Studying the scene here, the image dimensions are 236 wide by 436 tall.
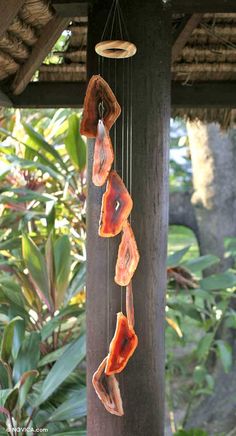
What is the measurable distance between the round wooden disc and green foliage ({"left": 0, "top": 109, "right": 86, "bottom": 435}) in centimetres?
101

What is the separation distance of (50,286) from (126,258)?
4.32 feet

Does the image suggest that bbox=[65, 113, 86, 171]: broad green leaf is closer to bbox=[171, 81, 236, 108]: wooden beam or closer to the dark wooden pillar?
bbox=[171, 81, 236, 108]: wooden beam

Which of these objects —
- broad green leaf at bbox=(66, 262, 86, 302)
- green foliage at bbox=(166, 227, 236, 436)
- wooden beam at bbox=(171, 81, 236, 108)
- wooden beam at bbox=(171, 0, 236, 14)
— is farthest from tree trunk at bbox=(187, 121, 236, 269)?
wooden beam at bbox=(171, 0, 236, 14)

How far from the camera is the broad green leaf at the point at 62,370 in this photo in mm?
1829

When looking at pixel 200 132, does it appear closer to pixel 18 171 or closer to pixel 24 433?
pixel 18 171

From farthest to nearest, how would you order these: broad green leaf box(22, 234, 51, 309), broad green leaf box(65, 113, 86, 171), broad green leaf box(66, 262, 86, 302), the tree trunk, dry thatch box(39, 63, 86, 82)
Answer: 1. the tree trunk
2. broad green leaf box(65, 113, 86, 171)
3. broad green leaf box(66, 262, 86, 302)
4. broad green leaf box(22, 234, 51, 309)
5. dry thatch box(39, 63, 86, 82)

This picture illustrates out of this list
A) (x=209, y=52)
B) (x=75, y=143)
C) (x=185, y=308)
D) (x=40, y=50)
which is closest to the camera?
(x=40, y=50)

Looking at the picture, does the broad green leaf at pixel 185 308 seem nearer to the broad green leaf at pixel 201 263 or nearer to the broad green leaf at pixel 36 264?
the broad green leaf at pixel 201 263

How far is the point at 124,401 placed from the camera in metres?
1.21

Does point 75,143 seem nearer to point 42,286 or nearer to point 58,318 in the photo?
point 42,286

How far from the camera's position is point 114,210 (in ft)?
3.48

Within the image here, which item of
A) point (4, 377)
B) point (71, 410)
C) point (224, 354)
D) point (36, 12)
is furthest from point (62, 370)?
point (224, 354)

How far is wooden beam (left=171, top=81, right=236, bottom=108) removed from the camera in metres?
1.83

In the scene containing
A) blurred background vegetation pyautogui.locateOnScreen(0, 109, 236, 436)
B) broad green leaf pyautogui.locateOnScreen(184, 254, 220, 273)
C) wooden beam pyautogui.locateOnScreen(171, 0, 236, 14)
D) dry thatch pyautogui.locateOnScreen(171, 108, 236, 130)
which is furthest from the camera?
broad green leaf pyautogui.locateOnScreen(184, 254, 220, 273)
